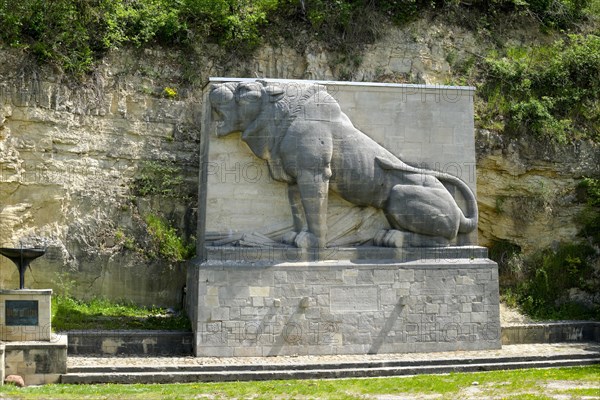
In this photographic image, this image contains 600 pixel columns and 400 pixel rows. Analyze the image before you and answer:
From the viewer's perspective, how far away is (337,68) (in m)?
22.5

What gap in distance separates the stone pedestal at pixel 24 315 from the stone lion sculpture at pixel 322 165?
4.74 metres

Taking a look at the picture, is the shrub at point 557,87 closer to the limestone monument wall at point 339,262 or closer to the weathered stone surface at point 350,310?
the limestone monument wall at point 339,262

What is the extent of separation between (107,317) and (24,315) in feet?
10.3

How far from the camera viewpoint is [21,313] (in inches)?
611

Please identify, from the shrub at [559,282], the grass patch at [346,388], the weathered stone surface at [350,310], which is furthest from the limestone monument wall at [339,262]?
the shrub at [559,282]

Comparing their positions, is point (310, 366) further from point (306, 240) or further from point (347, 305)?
point (306, 240)

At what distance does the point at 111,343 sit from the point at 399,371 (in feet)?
18.0

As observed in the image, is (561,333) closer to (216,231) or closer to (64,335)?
(216,231)

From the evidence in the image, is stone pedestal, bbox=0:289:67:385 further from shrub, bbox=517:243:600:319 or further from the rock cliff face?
shrub, bbox=517:243:600:319

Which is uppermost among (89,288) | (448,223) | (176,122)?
(176,122)

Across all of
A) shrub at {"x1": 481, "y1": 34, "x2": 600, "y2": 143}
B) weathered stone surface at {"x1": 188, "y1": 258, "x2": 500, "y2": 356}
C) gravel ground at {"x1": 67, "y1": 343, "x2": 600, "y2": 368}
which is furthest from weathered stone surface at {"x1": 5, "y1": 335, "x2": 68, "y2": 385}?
shrub at {"x1": 481, "y1": 34, "x2": 600, "y2": 143}

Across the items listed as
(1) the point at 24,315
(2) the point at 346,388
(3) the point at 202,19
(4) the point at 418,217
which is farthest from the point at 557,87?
(1) the point at 24,315

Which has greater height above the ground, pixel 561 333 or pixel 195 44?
pixel 195 44

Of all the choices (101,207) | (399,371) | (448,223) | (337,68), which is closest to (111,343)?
(101,207)
